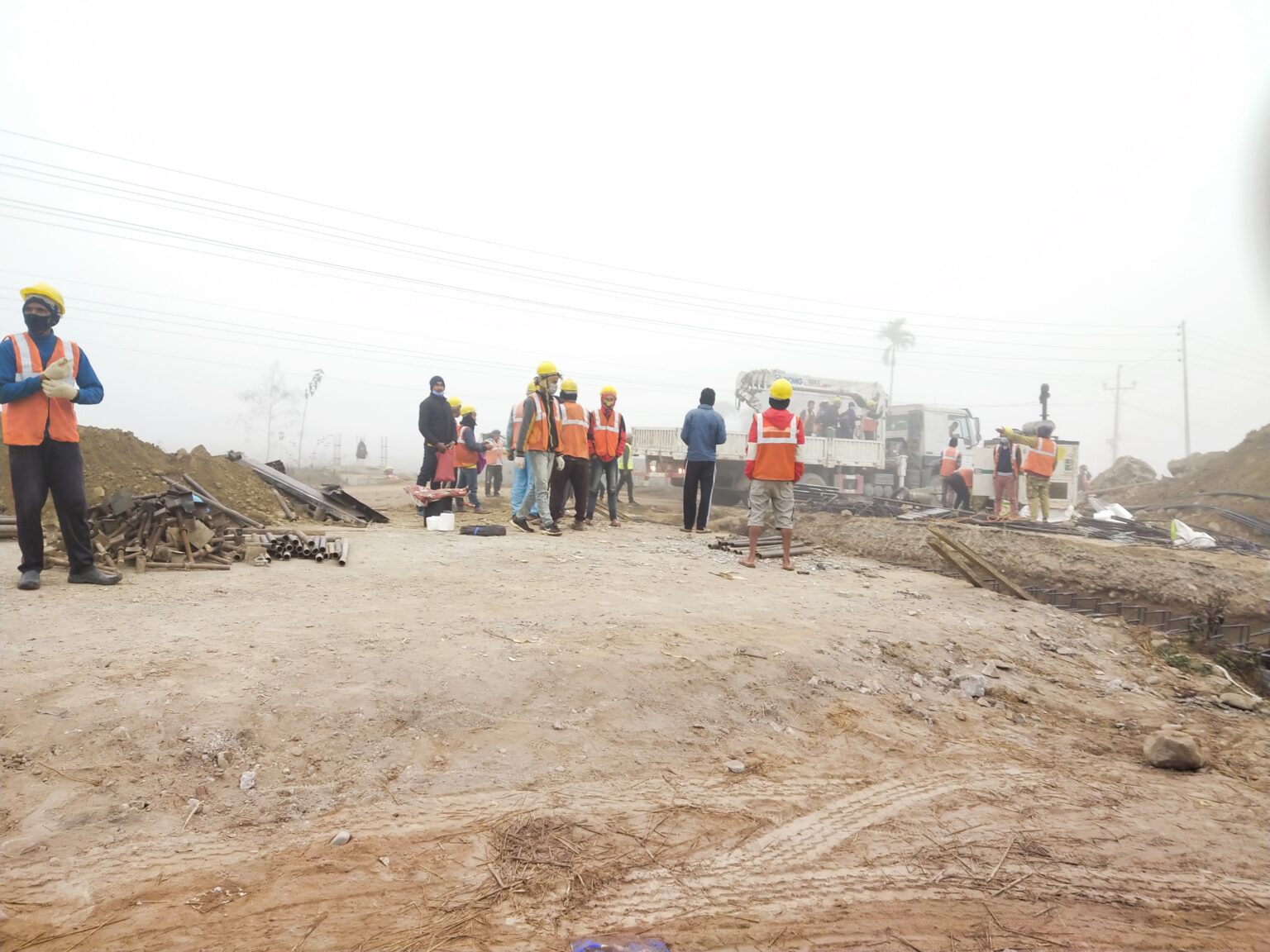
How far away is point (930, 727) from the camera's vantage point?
3.80m

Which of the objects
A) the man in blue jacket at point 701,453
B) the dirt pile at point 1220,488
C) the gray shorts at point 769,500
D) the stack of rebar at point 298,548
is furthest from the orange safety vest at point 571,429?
the dirt pile at point 1220,488

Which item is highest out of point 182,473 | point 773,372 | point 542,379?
point 773,372

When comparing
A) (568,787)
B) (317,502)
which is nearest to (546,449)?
(317,502)

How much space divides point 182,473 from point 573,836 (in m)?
8.92

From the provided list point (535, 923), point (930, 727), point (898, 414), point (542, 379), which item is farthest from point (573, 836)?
point (898, 414)

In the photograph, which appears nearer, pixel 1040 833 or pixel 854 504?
pixel 1040 833

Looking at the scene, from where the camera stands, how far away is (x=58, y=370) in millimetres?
4473

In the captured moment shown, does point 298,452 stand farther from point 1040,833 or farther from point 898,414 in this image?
point 1040,833

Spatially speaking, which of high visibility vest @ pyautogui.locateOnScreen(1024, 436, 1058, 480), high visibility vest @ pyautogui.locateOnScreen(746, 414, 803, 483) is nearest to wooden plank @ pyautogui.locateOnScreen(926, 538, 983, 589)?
high visibility vest @ pyautogui.locateOnScreen(746, 414, 803, 483)

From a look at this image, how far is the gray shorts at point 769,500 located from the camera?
7238mm

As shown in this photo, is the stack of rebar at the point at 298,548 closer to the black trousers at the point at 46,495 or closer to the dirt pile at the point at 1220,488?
the black trousers at the point at 46,495

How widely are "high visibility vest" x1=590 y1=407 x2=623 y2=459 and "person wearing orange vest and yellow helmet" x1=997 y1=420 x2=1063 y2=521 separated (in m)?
7.04

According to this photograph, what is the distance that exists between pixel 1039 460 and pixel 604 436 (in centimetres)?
761

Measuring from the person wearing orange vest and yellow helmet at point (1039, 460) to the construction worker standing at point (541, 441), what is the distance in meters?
8.24
